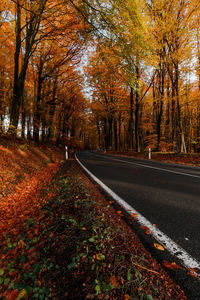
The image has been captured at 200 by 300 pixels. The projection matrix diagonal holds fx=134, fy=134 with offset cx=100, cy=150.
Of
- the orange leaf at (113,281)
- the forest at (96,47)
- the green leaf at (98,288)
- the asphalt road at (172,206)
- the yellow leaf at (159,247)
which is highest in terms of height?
the forest at (96,47)

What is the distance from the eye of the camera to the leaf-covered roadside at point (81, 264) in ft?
3.45

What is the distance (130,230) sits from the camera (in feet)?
6.20

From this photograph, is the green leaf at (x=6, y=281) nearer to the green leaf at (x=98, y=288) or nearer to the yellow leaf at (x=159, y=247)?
the green leaf at (x=98, y=288)

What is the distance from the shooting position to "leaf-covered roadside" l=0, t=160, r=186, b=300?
1.05 m

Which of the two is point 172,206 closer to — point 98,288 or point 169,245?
point 169,245

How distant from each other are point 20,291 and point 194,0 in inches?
640

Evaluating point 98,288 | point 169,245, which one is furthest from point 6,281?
point 169,245

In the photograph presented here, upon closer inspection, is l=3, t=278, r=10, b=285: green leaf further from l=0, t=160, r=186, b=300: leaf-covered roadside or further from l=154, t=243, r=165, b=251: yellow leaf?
l=154, t=243, r=165, b=251: yellow leaf

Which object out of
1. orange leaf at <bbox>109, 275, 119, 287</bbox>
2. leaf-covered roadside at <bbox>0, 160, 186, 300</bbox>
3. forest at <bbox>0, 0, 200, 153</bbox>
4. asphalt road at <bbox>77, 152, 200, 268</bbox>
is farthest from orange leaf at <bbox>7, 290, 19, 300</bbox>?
forest at <bbox>0, 0, 200, 153</bbox>

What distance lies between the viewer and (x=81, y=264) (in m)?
1.25

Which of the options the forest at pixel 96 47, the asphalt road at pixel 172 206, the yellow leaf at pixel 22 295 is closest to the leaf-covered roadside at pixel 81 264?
the yellow leaf at pixel 22 295

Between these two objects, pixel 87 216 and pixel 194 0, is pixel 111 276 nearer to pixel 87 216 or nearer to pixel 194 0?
pixel 87 216

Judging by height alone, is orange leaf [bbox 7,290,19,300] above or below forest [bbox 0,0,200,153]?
below

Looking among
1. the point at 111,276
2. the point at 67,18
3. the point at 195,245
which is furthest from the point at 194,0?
the point at 111,276
